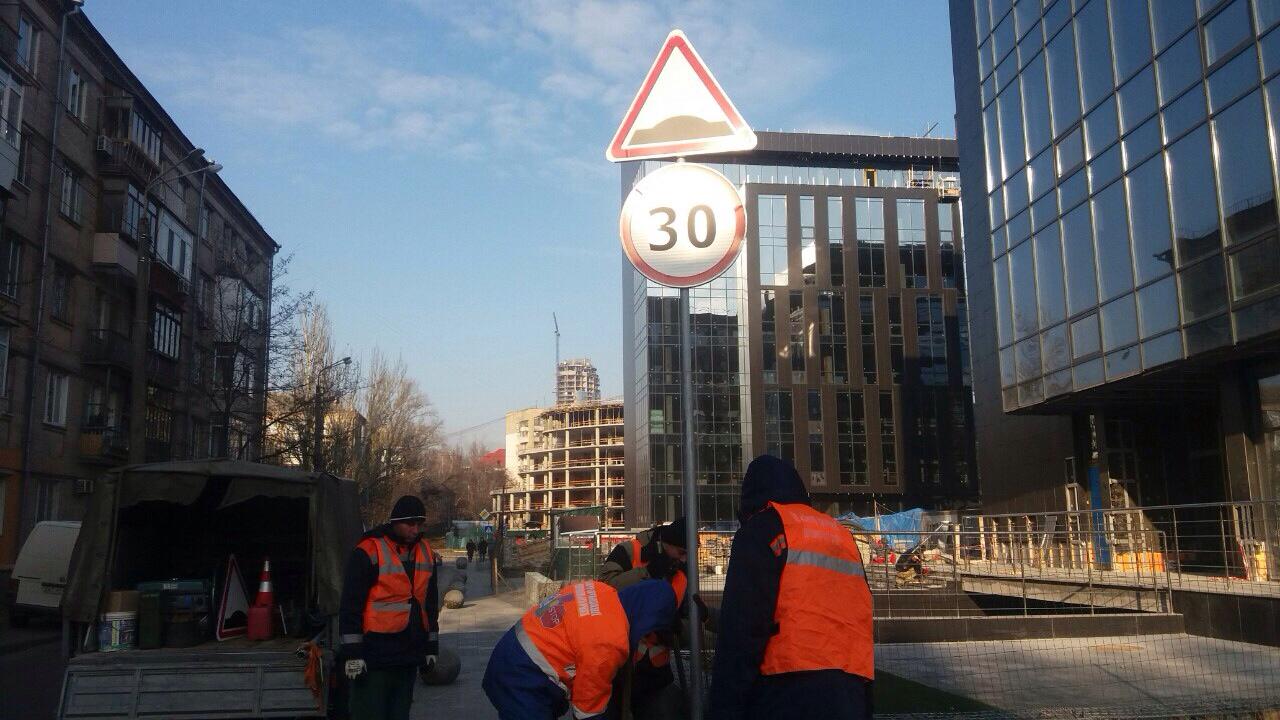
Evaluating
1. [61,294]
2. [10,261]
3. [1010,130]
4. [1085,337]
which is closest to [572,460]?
[61,294]

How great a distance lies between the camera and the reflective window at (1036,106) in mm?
23766

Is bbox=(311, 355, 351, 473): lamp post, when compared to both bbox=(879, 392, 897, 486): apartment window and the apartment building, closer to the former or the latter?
the apartment building

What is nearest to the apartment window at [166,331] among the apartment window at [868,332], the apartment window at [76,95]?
the apartment window at [76,95]

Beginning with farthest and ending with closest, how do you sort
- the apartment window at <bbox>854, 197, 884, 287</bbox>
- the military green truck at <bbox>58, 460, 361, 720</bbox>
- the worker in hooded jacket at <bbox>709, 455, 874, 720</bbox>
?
the apartment window at <bbox>854, 197, 884, 287</bbox>, the military green truck at <bbox>58, 460, 361, 720</bbox>, the worker in hooded jacket at <bbox>709, 455, 874, 720</bbox>

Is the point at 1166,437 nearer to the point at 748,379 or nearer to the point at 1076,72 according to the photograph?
the point at 1076,72

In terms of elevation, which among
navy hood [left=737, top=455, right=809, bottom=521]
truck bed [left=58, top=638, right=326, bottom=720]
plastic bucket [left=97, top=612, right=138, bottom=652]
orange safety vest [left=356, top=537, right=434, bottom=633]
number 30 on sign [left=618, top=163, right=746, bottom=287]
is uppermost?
number 30 on sign [left=618, top=163, right=746, bottom=287]

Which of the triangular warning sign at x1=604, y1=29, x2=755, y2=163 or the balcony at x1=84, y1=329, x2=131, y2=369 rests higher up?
the balcony at x1=84, y1=329, x2=131, y2=369

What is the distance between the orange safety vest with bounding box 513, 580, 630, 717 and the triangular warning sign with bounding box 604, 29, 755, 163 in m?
2.29

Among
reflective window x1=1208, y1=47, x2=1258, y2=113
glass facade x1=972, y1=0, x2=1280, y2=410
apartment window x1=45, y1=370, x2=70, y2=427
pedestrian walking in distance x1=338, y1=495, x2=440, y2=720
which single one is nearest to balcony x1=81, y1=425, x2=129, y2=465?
apartment window x1=45, y1=370, x2=70, y2=427

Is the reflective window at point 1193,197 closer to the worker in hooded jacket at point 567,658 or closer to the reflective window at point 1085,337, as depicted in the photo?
the reflective window at point 1085,337

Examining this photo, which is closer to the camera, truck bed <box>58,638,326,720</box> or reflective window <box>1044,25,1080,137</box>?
truck bed <box>58,638,326,720</box>

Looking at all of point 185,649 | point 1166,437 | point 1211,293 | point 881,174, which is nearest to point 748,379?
point 881,174

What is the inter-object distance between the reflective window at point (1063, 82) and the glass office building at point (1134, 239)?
0.05 m

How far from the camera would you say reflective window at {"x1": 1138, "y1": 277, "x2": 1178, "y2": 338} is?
1895cm
